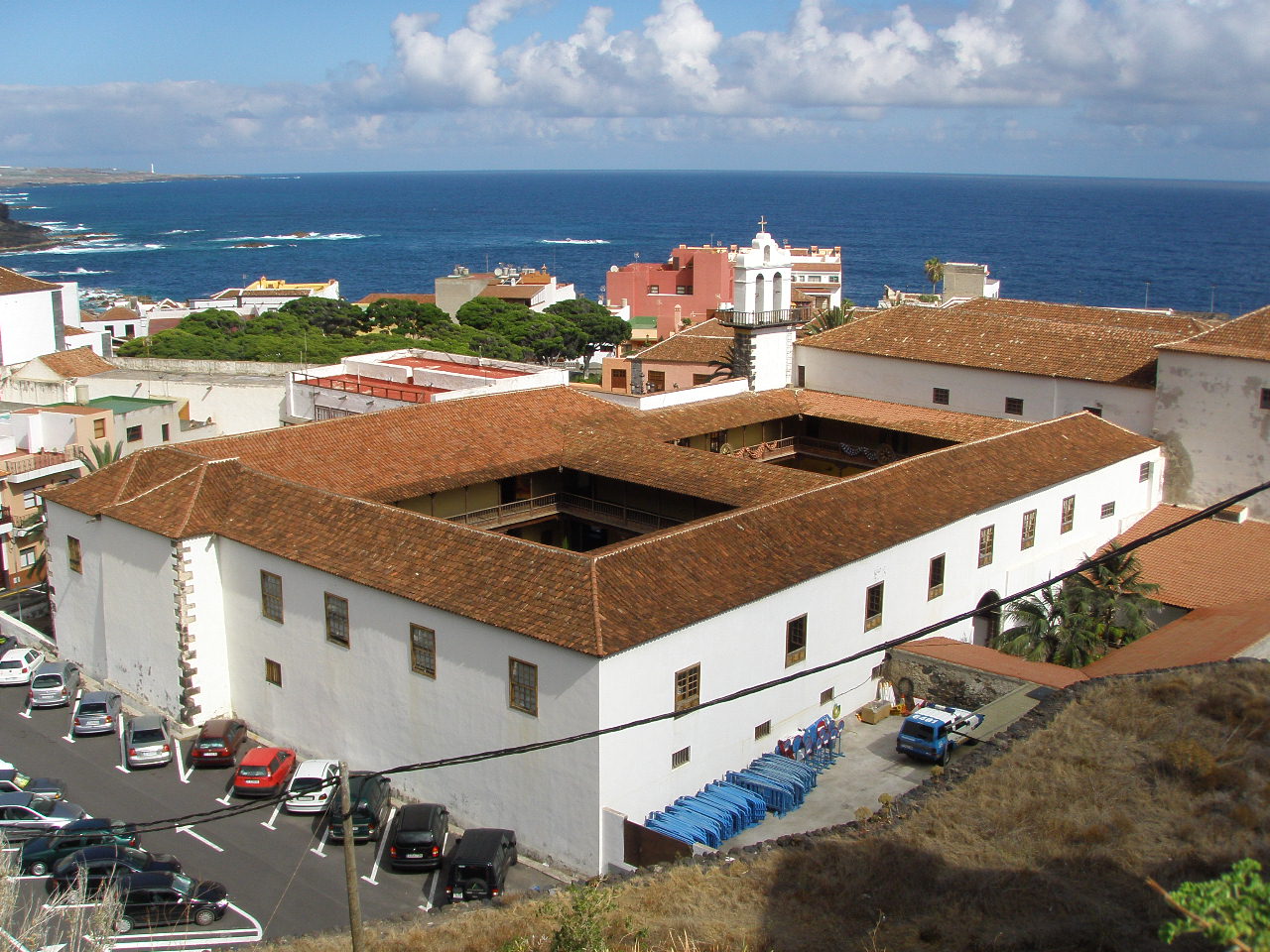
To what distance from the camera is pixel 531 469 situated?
36.2 metres

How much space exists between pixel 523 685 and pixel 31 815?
11.4 m

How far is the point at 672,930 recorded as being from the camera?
1705 cm

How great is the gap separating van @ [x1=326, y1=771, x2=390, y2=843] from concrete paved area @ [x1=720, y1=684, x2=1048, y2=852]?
7.51 metres

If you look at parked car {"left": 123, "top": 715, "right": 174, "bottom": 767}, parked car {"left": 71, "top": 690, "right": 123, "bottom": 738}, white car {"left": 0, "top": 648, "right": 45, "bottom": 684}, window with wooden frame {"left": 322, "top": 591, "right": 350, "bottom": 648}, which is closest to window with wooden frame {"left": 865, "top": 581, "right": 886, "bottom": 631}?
window with wooden frame {"left": 322, "top": 591, "right": 350, "bottom": 648}

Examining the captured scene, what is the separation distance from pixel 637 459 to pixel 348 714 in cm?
1179

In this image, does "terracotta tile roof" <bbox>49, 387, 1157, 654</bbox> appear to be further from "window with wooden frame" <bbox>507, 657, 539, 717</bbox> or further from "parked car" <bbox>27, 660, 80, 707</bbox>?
"parked car" <bbox>27, 660, 80, 707</bbox>

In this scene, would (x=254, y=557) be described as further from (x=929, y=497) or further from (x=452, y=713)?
(x=929, y=497)

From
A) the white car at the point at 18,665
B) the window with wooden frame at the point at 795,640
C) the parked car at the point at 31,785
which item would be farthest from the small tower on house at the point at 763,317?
the parked car at the point at 31,785

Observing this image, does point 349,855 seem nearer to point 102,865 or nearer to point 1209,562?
point 102,865

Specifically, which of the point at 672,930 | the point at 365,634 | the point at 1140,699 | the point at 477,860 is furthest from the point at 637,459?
the point at 672,930

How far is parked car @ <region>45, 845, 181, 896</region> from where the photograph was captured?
78.0 ft

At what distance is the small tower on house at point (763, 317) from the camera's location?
46500mm

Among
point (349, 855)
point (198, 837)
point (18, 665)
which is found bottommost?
point (198, 837)

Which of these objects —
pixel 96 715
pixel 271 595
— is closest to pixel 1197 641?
pixel 271 595
